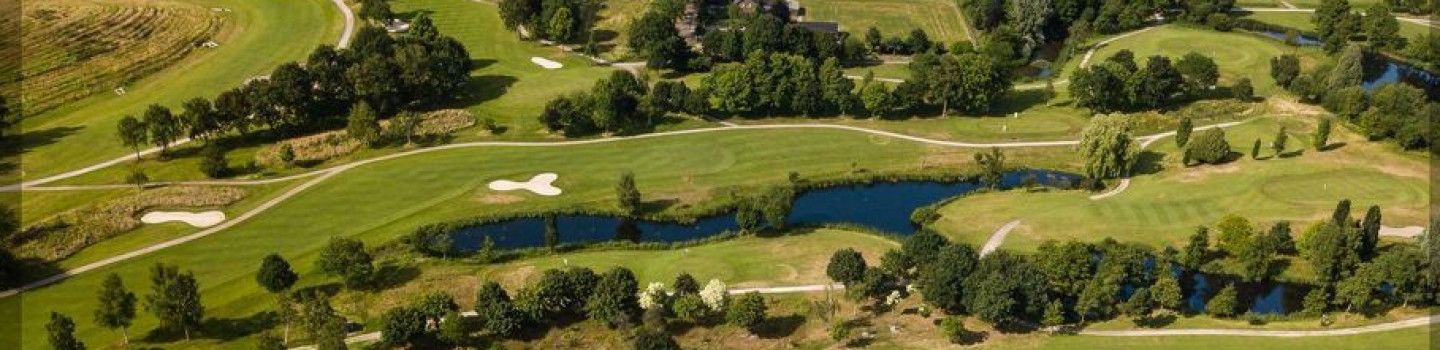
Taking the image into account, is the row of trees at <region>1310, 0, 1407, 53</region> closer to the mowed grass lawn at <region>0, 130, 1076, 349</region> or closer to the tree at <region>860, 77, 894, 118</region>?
the mowed grass lawn at <region>0, 130, 1076, 349</region>

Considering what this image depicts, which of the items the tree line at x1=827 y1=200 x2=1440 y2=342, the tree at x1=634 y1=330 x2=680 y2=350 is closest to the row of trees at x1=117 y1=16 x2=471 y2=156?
the tree at x1=634 y1=330 x2=680 y2=350

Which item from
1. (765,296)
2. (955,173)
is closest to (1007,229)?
(955,173)

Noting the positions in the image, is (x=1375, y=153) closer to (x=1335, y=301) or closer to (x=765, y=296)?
(x=1335, y=301)

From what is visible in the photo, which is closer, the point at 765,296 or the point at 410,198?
the point at 765,296

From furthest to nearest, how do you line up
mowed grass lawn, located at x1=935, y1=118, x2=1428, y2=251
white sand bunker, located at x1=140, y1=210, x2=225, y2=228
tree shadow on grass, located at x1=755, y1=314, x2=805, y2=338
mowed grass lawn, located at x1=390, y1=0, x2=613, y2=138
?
mowed grass lawn, located at x1=390, y1=0, x2=613, y2=138 < white sand bunker, located at x1=140, y1=210, x2=225, y2=228 < mowed grass lawn, located at x1=935, y1=118, x2=1428, y2=251 < tree shadow on grass, located at x1=755, y1=314, x2=805, y2=338

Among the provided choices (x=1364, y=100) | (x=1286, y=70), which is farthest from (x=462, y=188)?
(x=1286, y=70)

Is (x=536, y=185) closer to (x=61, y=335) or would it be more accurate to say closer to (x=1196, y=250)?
(x=61, y=335)

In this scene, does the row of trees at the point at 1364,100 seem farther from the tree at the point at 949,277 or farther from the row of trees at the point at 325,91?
the row of trees at the point at 325,91
